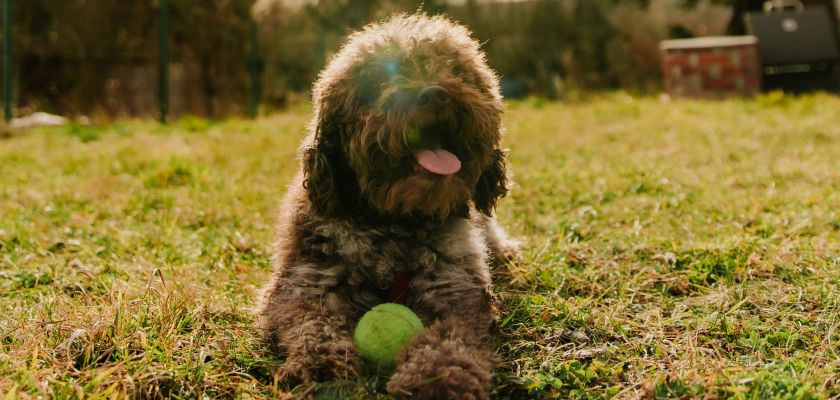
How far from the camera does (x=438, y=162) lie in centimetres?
308

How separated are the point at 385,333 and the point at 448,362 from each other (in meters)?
0.35

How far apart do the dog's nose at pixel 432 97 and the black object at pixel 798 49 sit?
37.5ft

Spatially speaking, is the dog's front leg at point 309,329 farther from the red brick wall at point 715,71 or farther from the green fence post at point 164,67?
the red brick wall at point 715,71

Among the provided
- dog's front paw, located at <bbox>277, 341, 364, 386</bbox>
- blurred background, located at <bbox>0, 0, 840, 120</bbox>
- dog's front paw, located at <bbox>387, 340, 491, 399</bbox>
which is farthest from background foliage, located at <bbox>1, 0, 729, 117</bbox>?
dog's front paw, located at <bbox>387, 340, 491, 399</bbox>

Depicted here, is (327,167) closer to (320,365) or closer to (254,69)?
(320,365)

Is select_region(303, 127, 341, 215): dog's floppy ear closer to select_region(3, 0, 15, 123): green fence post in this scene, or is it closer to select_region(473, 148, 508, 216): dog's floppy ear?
select_region(473, 148, 508, 216): dog's floppy ear

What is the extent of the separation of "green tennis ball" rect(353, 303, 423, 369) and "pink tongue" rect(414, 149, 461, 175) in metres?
0.58

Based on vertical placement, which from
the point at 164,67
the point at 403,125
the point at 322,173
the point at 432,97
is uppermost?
the point at 432,97

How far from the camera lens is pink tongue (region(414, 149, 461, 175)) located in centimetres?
304

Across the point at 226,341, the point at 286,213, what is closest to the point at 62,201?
the point at 286,213

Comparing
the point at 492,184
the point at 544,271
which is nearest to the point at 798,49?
the point at 544,271

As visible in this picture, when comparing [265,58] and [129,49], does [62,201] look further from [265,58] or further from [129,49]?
[265,58]

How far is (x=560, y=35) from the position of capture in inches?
710

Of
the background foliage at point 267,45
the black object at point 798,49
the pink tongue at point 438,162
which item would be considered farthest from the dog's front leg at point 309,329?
the black object at point 798,49
